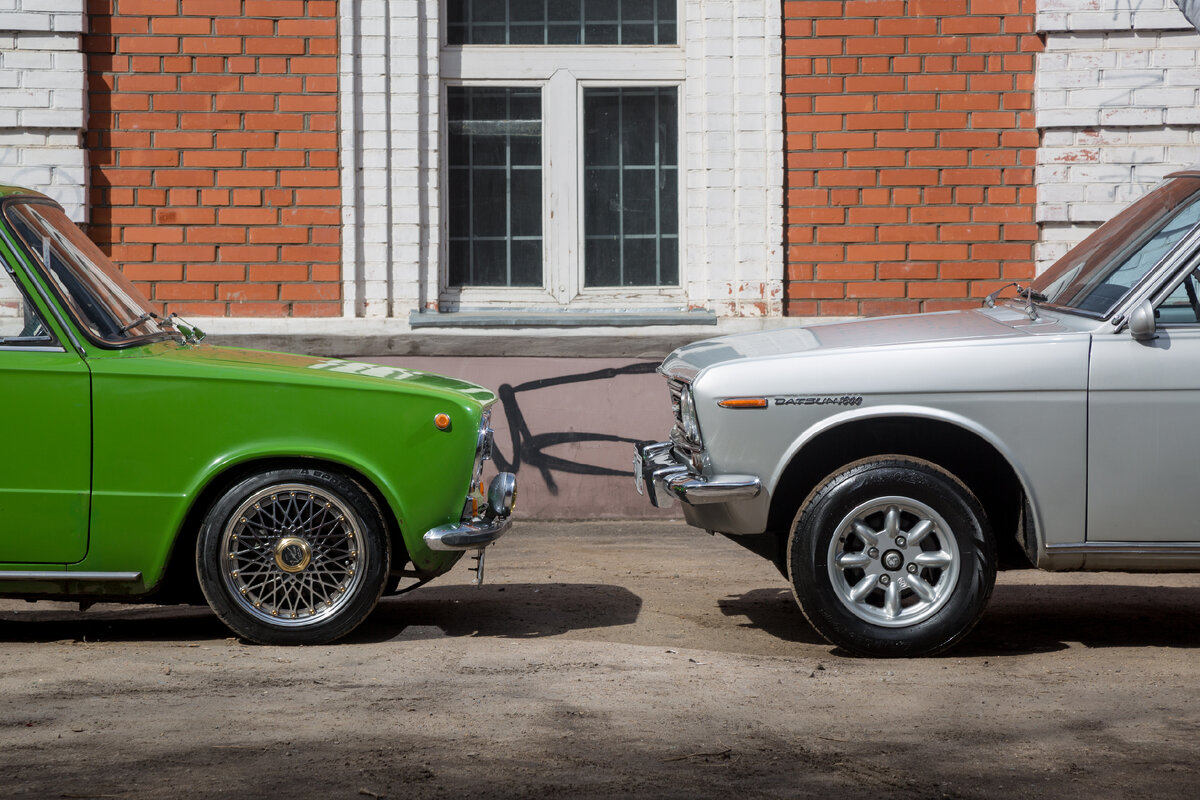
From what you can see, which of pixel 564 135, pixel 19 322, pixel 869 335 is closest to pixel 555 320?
pixel 564 135

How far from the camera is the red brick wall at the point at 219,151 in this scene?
353 inches

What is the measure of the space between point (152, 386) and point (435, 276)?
417cm

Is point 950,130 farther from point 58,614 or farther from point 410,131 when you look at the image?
point 58,614

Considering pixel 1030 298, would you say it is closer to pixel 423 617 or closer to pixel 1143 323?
pixel 1143 323

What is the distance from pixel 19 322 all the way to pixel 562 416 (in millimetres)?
4266

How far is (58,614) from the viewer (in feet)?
20.4

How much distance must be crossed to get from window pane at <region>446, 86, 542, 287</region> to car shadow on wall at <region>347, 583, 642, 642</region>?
318cm

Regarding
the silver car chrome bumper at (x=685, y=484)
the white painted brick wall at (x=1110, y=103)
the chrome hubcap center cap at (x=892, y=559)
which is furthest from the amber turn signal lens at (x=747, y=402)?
the white painted brick wall at (x=1110, y=103)

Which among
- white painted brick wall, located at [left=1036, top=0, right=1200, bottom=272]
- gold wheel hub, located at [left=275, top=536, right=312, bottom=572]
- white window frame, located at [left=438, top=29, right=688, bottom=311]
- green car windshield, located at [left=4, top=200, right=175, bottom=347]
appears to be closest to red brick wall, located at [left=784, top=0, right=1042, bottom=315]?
Answer: white painted brick wall, located at [left=1036, top=0, right=1200, bottom=272]

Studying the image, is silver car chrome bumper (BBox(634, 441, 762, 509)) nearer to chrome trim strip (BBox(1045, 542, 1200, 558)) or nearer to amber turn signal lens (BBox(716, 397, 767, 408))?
amber turn signal lens (BBox(716, 397, 767, 408))

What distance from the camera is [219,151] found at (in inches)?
356

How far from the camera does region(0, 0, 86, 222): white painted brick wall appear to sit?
882 centimetres

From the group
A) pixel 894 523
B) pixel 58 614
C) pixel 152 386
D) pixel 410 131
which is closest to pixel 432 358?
pixel 410 131

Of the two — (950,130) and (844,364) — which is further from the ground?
(950,130)
